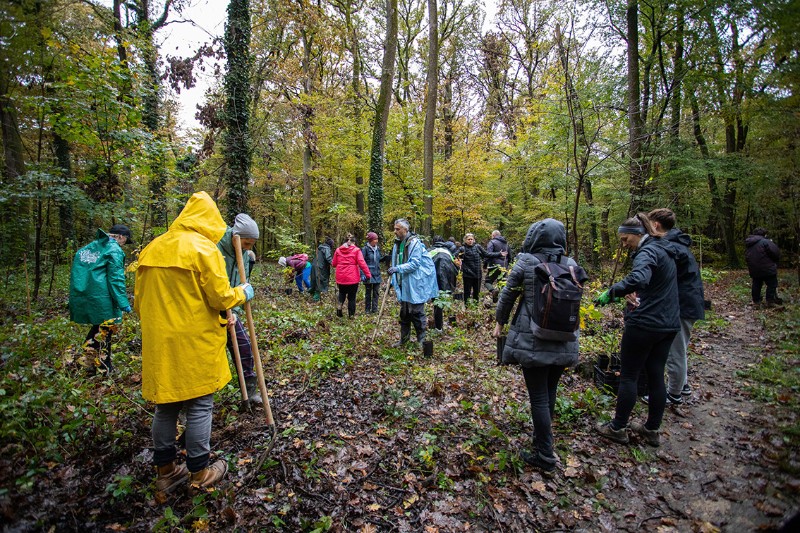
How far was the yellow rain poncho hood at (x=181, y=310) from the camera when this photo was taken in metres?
2.44

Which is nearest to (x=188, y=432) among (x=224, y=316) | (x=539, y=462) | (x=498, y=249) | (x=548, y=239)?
(x=224, y=316)

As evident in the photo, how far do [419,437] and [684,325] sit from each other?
3780 millimetres

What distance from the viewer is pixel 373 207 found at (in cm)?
1180

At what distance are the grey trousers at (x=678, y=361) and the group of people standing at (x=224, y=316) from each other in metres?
0.01

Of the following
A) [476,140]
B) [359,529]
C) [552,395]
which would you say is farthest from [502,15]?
[359,529]

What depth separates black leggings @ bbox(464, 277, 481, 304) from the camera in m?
9.75

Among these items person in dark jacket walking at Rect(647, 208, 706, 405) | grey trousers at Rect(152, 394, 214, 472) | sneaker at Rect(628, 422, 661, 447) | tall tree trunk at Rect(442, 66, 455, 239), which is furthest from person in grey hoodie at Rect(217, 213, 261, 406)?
tall tree trunk at Rect(442, 66, 455, 239)

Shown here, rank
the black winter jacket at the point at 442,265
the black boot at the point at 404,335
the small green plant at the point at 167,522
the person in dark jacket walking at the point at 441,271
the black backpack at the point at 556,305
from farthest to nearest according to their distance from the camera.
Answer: the black winter jacket at the point at 442,265 < the person in dark jacket walking at the point at 441,271 < the black boot at the point at 404,335 < the black backpack at the point at 556,305 < the small green plant at the point at 167,522

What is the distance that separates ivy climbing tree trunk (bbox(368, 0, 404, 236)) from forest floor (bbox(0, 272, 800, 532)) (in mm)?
7487

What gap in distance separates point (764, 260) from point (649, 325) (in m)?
7.39

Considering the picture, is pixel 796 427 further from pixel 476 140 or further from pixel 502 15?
pixel 502 15

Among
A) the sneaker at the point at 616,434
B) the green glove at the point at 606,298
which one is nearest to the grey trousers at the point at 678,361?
the sneaker at the point at 616,434

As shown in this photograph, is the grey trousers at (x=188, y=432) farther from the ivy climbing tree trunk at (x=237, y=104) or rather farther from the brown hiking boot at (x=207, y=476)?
the ivy climbing tree trunk at (x=237, y=104)

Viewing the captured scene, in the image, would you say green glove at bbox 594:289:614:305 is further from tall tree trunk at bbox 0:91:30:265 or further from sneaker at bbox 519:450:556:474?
tall tree trunk at bbox 0:91:30:265
